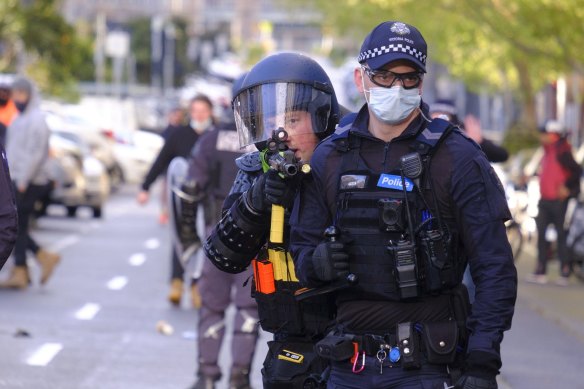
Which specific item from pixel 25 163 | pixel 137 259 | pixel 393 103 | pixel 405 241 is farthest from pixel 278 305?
pixel 137 259

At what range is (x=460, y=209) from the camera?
4.48 meters

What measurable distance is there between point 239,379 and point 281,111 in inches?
115

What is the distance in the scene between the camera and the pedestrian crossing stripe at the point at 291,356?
17.3 feet

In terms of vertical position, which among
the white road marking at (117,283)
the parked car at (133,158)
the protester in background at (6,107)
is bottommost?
the parked car at (133,158)

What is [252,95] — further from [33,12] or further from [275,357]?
[33,12]

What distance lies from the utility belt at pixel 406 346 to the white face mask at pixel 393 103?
62 centimetres

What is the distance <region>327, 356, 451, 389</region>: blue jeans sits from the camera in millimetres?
4457

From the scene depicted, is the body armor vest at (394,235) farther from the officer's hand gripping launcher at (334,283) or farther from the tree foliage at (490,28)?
the tree foliage at (490,28)

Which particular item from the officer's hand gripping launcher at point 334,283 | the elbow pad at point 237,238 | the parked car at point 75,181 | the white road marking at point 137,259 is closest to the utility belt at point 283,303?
the elbow pad at point 237,238

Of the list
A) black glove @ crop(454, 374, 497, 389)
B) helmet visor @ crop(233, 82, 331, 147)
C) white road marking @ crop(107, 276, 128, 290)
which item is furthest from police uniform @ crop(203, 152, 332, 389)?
white road marking @ crop(107, 276, 128, 290)

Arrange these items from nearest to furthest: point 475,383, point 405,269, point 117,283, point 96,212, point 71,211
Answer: point 475,383
point 405,269
point 117,283
point 96,212
point 71,211

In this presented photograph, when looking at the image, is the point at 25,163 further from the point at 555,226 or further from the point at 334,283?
the point at 334,283

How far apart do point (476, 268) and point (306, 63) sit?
141 cm

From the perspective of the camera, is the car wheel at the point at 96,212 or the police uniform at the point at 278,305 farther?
the car wheel at the point at 96,212
